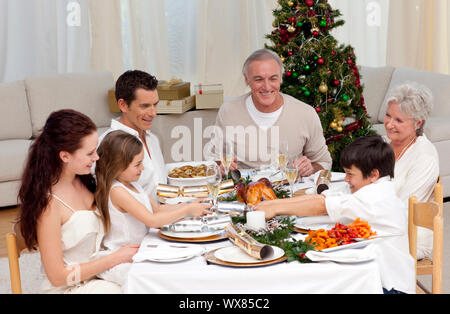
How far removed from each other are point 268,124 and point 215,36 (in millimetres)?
3777

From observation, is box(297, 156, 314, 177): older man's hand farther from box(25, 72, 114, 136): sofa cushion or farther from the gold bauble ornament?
box(25, 72, 114, 136): sofa cushion

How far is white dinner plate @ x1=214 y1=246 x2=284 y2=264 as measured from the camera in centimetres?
179

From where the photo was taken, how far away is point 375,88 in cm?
588

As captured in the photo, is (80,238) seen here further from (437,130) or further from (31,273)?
(437,130)

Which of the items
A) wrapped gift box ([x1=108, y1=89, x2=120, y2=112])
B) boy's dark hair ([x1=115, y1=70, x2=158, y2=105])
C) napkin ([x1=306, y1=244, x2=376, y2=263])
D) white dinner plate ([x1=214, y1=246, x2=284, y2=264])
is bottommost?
white dinner plate ([x1=214, y1=246, x2=284, y2=264])

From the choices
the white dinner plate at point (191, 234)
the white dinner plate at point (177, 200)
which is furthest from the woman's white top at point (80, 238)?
the white dinner plate at point (177, 200)

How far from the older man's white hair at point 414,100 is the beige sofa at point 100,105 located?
251cm

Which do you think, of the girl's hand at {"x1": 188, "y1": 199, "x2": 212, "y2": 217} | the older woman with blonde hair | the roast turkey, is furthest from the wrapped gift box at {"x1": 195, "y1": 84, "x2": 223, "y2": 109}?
the girl's hand at {"x1": 188, "y1": 199, "x2": 212, "y2": 217}

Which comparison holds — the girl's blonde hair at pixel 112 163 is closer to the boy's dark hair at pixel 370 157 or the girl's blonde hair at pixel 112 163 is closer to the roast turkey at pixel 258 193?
the roast turkey at pixel 258 193

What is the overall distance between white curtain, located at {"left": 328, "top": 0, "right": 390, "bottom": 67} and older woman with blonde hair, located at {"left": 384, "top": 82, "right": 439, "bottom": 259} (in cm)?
458

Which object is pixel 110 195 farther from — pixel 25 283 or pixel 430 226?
pixel 25 283

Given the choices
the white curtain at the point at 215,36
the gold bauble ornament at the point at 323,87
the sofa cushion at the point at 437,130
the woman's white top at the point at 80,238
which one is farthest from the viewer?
the white curtain at the point at 215,36

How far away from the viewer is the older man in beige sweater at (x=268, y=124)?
328 centimetres

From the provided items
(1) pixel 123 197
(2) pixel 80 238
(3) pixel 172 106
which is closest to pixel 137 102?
(1) pixel 123 197
